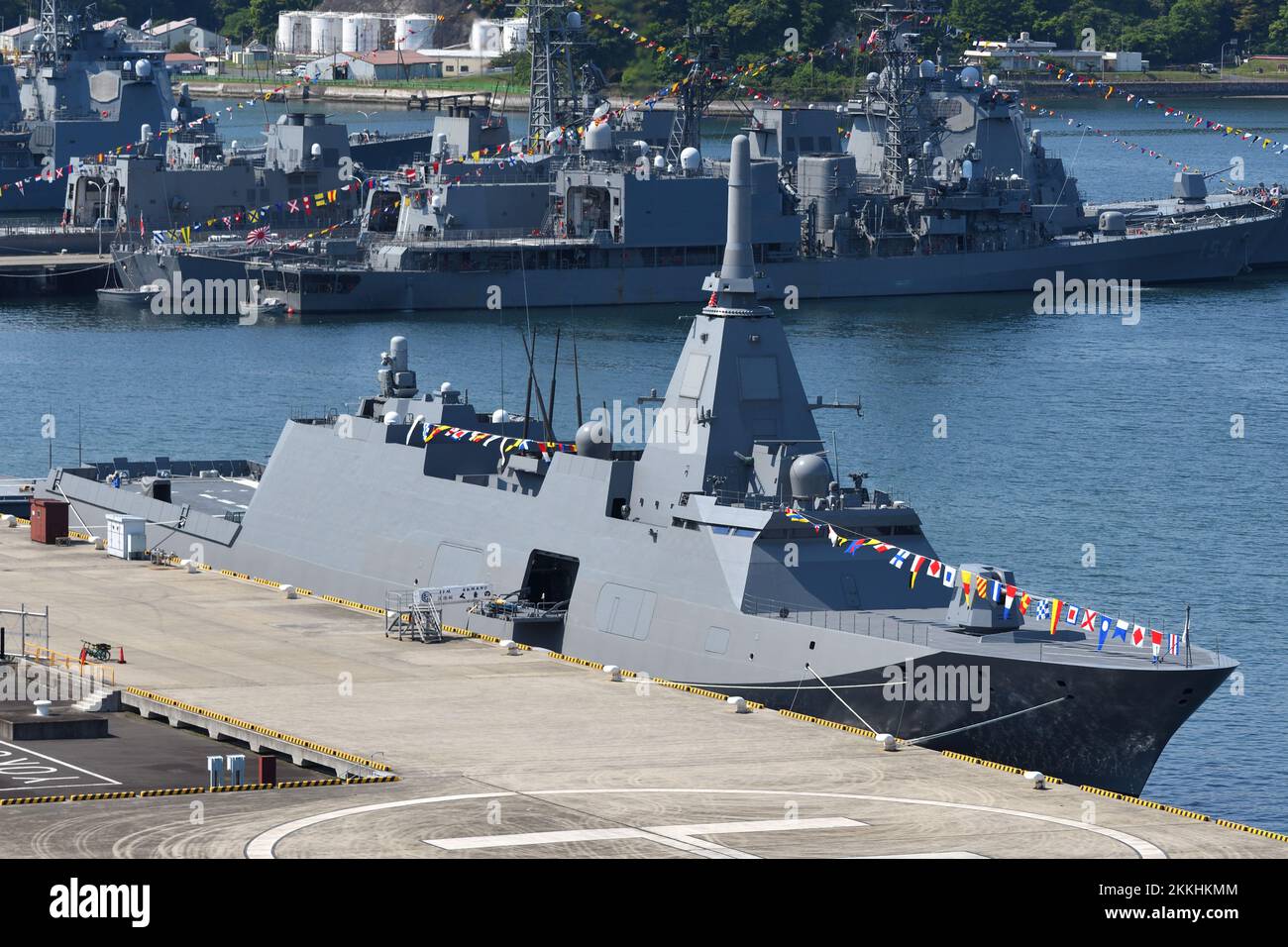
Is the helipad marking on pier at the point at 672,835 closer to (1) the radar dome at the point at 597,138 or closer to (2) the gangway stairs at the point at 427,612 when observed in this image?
(2) the gangway stairs at the point at 427,612

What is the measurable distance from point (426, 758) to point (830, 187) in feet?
226

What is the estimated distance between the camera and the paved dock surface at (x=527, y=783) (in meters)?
23.9

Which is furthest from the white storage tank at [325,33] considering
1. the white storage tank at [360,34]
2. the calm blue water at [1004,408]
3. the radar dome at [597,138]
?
the calm blue water at [1004,408]

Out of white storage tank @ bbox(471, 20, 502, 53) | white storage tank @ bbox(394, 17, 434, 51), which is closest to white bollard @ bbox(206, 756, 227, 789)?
white storage tank @ bbox(471, 20, 502, 53)

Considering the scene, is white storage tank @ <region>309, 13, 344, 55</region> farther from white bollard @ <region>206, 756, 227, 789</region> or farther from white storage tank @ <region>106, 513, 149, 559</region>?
white bollard @ <region>206, 756, 227, 789</region>

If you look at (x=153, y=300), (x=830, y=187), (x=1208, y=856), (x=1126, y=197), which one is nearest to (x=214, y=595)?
(x=1208, y=856)

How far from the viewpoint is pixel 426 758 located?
91.2ft

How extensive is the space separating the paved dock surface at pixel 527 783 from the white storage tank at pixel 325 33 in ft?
477

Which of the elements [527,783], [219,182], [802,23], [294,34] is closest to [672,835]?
[527,783]

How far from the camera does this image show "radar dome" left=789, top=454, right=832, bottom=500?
106 ft

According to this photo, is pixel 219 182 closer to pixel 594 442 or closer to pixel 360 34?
pixel 594 442

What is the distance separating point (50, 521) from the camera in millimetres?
43344

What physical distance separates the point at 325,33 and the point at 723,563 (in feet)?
497

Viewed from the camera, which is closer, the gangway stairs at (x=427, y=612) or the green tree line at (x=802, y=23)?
the gangway stairs at (x=427, y=612)
